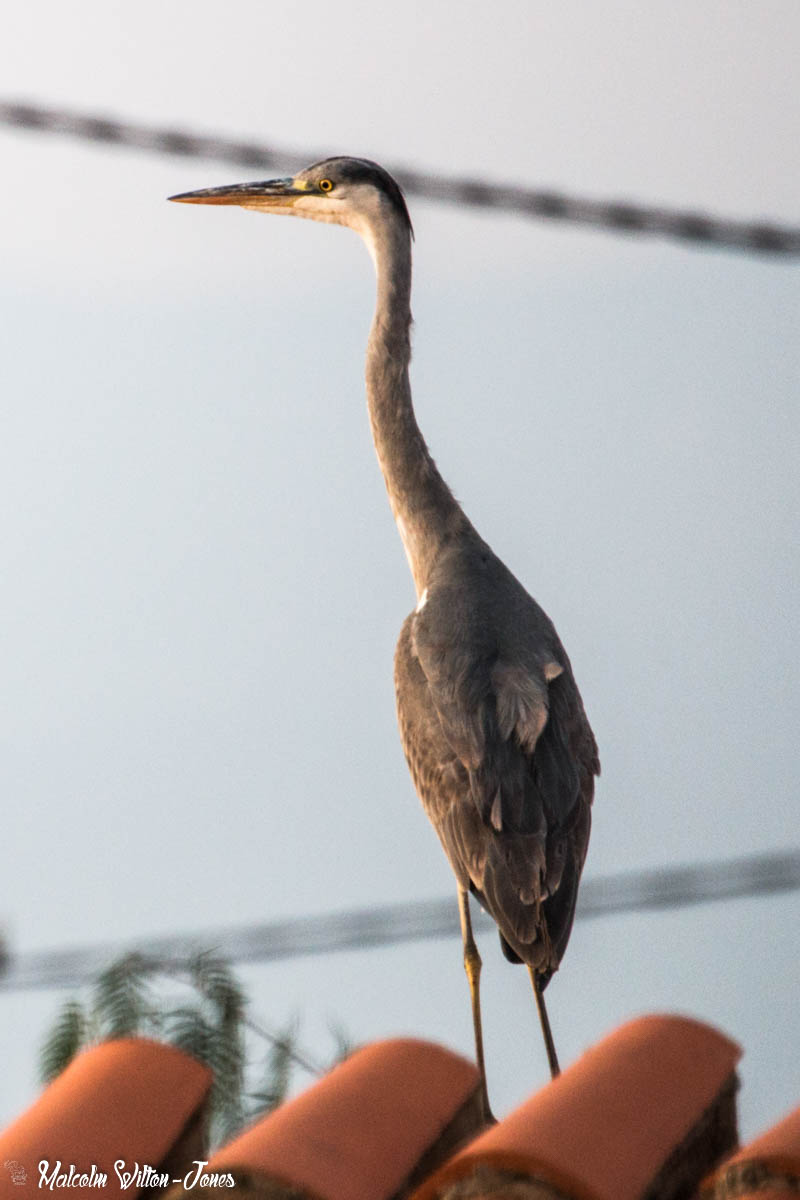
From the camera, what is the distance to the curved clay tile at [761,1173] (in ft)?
9.08

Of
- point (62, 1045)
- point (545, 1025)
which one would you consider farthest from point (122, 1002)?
point (545, 1025)

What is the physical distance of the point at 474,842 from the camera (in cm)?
496

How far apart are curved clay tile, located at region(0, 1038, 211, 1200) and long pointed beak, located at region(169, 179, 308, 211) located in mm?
4032

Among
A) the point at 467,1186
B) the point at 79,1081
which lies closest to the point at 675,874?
the point at 467,1186

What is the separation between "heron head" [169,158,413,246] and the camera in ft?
21.2

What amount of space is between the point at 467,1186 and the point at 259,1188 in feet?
1.00

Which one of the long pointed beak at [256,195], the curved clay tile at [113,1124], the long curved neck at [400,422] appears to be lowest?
the curved clay tile at [113,1124]

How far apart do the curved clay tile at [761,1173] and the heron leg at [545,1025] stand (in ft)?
6.15

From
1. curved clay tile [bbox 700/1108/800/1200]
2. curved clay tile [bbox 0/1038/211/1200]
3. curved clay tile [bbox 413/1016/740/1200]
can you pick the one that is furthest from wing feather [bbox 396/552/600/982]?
curved clay tile [bbox 700/1108/800/1200]

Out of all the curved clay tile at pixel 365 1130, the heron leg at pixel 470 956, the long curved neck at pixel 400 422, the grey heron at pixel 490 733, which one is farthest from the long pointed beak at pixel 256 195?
the curved clay tile at pixel 365 1130

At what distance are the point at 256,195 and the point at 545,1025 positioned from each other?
338cm

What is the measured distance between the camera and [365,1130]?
10.3 ft

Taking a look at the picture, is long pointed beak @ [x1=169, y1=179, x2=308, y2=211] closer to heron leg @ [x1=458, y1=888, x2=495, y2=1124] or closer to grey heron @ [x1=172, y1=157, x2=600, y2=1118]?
grey heron @ [x1=172, y1=157, x2=600, y2=1118]

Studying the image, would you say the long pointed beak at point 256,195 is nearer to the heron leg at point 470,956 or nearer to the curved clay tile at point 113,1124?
the heron leg at point 470,956
